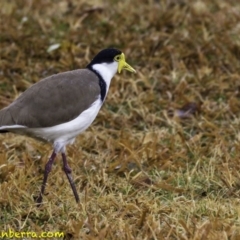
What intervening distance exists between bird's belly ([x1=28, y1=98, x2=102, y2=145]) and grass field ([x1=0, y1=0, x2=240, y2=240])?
1.45 ft

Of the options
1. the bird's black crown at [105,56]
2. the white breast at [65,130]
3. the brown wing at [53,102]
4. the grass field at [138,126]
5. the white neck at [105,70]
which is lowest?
the grass field at [138,126]

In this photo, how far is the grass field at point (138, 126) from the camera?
5.30 meters

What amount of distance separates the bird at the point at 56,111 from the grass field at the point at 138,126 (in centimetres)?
36

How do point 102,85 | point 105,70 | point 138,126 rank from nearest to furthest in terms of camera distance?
point 102,85 → point 105,70 → point 138,126

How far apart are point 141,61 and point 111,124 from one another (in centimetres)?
132

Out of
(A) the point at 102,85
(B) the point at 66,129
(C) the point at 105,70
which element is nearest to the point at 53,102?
(B) the point at 66,129

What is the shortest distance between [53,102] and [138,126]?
1.95 m

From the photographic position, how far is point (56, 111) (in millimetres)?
5488

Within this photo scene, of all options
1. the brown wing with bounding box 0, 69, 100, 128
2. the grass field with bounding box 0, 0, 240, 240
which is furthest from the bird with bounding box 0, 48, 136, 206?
the grass field with bounding box 0, 0, 240, 240

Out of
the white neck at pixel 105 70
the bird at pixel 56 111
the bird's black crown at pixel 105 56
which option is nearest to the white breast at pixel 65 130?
the bird at pixel 56 111

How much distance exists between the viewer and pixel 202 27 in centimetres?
882

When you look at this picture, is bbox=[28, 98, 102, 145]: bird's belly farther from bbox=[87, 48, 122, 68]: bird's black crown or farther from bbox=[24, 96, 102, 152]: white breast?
bbox=[87, 48, 122, 68]: bird's black crown

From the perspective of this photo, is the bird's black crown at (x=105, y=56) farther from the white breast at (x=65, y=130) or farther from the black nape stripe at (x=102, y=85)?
the white breast at (x=65, y=130)

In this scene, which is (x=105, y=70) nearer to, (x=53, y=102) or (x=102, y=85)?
(x=102, y=85)
